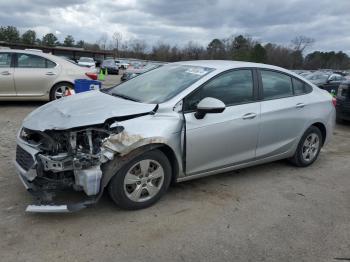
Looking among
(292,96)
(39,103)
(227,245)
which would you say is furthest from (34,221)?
(39,103)

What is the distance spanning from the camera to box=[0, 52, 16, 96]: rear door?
29.3 feet

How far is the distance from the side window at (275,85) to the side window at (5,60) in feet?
22.2

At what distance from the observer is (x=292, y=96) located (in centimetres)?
526

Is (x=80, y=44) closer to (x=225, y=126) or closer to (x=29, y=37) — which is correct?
(x=29, y=37)

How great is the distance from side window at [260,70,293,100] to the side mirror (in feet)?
3.70

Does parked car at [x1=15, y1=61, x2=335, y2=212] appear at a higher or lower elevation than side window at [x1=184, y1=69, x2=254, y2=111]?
lower

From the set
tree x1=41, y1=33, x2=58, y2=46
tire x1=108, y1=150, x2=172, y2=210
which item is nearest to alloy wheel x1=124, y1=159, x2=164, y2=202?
tire x1=108, y1=150, x2=172, y2=210

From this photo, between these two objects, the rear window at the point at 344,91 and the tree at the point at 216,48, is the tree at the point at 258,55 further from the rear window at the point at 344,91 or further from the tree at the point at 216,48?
the rear window at the point at 344,91

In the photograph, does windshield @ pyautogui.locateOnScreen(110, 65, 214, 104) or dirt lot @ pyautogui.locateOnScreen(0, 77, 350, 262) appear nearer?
dirt lot @ pyautogui.locateOnScreen(0, 77, 350, 262)

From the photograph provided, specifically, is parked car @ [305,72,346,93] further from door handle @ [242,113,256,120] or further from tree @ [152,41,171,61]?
tree @ [152,41,171,61]

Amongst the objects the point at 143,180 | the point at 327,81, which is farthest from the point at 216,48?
the point at 143,180

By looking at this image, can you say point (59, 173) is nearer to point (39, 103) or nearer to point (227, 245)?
point (227, 245)

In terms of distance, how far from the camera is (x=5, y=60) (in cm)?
902

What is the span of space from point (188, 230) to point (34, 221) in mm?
1519
